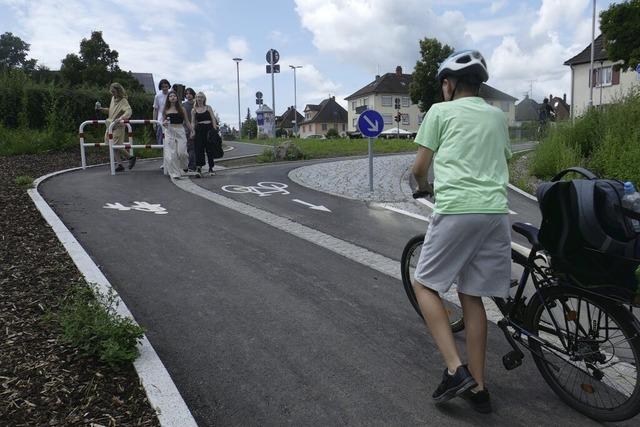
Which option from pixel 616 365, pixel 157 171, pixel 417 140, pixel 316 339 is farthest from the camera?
pixel 157 171

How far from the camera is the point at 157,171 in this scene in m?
13.6

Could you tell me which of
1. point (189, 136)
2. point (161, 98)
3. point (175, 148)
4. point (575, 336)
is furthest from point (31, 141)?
point (575, 336)

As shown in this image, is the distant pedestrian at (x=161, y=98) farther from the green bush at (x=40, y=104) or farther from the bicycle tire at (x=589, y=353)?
the bicycle tire at (x=589, y=353)

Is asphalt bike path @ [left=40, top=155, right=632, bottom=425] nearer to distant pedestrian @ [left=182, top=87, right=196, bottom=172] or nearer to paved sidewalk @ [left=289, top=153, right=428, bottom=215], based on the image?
paved sidewalk @ [left=289, top=153, right=428, bottom=215]

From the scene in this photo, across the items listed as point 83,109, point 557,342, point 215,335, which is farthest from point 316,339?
point 83,109

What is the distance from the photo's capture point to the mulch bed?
2941 millimetres

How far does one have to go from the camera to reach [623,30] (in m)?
28.8

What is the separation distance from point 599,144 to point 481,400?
37.9 feet

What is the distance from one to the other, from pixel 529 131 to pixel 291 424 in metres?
17.1

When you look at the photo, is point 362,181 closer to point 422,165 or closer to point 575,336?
point 422,165

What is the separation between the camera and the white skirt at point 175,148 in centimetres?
1225

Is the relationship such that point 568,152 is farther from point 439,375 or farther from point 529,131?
point 439,375

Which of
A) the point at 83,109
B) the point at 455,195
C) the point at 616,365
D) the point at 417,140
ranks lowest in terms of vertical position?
the point at 616,365

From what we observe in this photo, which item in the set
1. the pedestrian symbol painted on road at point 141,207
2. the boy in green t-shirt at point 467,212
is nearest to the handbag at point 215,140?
the pedestrian symbol painted on road at point 141,207
